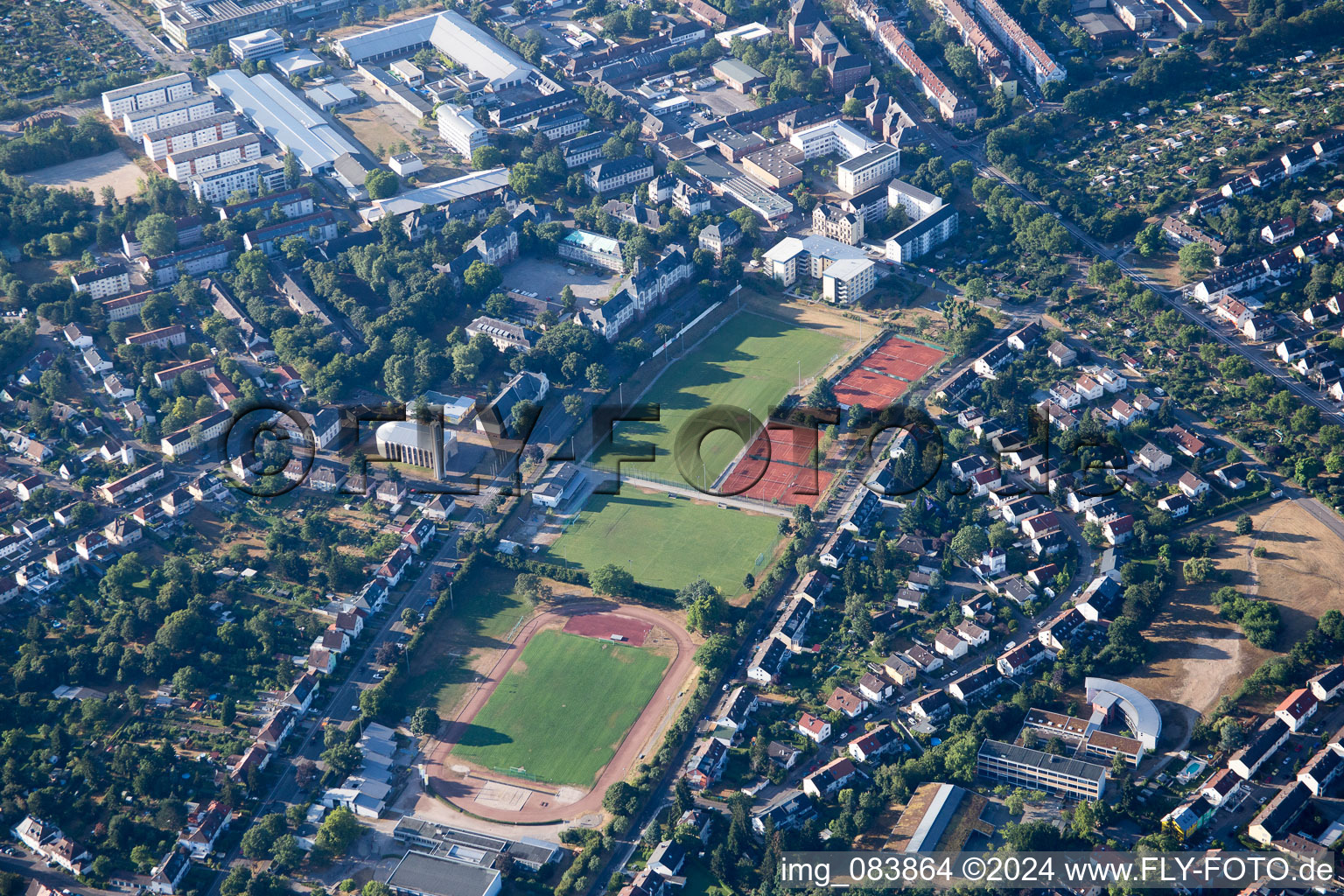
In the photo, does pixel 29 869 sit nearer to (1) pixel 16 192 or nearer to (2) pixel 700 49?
(1) pixel 16 192

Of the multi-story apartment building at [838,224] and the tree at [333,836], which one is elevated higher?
the multi-story apartment building at [838,224]

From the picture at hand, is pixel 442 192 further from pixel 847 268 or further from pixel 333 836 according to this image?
pixel 333 836

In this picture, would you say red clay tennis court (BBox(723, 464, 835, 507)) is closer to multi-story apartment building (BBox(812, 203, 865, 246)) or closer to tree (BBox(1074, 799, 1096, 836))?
multi-story apartment building (BBox(812, 203, 865, 246))

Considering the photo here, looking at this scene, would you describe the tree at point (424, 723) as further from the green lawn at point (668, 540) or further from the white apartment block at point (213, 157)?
the white apartment block at point (213, 157)

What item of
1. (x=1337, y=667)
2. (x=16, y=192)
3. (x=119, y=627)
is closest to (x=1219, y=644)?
(x=1337, y=667)

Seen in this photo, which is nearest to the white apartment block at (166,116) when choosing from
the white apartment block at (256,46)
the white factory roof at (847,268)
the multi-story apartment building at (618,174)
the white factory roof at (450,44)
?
the white apartment block at (256,46)

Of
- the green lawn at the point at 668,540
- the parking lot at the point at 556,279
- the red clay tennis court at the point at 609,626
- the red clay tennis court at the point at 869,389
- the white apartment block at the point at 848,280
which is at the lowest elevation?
the red clay tennis court at the point at 609,626

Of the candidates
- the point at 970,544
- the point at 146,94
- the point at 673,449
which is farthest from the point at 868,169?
the point at 146,94
